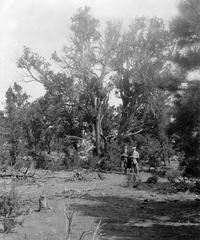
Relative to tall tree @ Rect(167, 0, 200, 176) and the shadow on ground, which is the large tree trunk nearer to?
the shadow on ground

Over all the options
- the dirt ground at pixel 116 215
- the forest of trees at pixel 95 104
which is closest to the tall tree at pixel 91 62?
the forest of trees at pixel 95 104

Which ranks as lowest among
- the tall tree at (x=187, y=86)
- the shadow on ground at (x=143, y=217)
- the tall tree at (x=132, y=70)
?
the shadow on ground at (x=143, y=217)

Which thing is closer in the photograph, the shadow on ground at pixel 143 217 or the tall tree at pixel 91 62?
the shadow on ground at pixel 143 217

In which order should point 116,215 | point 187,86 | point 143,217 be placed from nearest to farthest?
point 187,86 → point 143,217 → point 116,215

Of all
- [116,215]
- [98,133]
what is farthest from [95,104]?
[116,215]

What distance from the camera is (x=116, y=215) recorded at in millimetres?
8523

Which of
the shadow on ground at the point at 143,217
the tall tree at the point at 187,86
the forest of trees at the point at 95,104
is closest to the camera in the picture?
Result: the shadow on ground at the point at 143,217

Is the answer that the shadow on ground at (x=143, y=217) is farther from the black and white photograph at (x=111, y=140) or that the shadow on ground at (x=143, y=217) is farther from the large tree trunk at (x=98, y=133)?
the large tree trunk at (x=98, y=133)

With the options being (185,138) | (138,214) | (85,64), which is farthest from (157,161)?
(185,138)

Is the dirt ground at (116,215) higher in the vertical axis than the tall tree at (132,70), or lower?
lower

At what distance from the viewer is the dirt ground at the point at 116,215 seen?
6652mm

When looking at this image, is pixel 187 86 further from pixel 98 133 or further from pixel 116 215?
pixel 98 133

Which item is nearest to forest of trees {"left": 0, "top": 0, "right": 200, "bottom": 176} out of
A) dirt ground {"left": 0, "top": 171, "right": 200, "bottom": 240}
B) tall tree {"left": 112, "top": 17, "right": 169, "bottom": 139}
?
tall tree {"left": 112, "top": 17, "right": 169, "bottom": 139}

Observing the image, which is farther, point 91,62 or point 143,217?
point 91,62
